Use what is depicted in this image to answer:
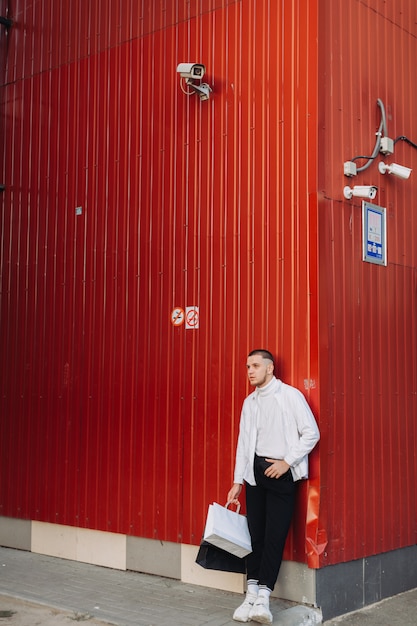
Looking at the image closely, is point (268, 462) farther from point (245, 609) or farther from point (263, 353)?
point (245, 609)

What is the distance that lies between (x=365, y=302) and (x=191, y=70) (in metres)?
2.57

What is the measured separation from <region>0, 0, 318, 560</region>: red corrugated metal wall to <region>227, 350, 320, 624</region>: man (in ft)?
0.78

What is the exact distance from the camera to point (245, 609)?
6133mm

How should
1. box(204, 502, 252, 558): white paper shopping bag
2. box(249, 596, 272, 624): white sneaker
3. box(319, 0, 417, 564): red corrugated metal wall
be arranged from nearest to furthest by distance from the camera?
box(249, 596, 272, 624): white sneaker → box(204, 502, 252, 558): white paper shopping bag → box(319, 0, 417, 564): red corrugated metal wall

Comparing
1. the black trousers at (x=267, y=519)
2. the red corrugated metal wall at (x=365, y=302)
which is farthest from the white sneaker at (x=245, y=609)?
the red corrugated metal wall at (x=365, y=302)

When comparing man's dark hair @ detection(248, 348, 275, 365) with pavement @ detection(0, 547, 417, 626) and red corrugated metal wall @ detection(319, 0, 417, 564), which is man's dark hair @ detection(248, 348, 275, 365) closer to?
red corrugated metal wall @ detection(319, 0, 417, 564)

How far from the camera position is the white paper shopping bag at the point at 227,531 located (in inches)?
245

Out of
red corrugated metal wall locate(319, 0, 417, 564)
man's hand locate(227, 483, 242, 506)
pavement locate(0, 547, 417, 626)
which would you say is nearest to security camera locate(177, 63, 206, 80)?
red corrugated metal wall locate(319, 0, 417, 564)

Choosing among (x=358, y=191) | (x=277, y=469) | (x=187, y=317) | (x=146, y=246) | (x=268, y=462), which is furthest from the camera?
(x=146, y=246)

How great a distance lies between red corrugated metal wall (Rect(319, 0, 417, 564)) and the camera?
673 centimetres

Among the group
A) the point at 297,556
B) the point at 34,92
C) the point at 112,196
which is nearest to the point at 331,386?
the point at 297,556

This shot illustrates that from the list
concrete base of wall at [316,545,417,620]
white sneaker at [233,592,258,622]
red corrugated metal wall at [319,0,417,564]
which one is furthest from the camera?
red corrugated metal wall at [319,0,417,564]

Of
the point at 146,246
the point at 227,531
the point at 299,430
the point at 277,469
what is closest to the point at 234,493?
the point at 227,531

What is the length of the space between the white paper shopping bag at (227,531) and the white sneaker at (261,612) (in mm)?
418
